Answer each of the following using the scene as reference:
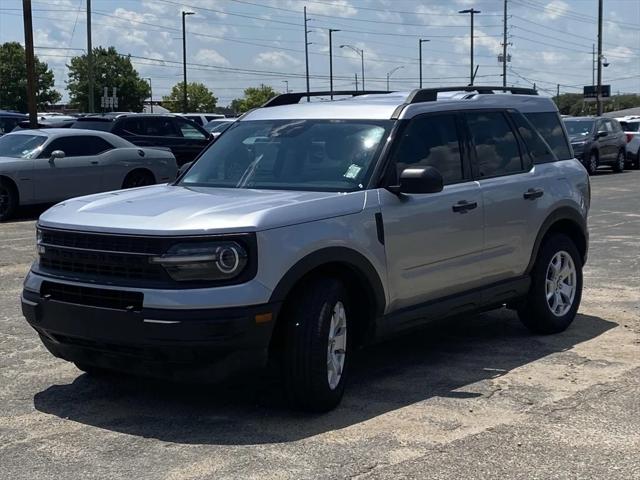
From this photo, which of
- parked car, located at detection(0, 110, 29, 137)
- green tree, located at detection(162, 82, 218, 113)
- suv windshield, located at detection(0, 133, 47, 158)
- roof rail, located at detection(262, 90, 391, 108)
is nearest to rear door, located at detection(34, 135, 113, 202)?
suv windshield, located at detection(0, 133, 47, 158)

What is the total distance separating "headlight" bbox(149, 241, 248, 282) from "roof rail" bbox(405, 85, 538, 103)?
2024 mm

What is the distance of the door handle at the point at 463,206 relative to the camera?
20.1 feet

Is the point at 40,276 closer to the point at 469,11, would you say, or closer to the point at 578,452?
the point at 578,452

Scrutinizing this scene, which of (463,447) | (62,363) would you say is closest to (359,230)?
(463,447)

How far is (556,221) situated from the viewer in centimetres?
715

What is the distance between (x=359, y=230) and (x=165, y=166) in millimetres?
12273

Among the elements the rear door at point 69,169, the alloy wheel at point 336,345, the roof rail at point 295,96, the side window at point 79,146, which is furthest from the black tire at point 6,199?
the alloy wheel at point 336,345

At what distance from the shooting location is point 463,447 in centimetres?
467

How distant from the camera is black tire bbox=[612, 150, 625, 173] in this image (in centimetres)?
2948

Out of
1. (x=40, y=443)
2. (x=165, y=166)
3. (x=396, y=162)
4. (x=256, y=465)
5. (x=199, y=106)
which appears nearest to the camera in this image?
(x=256, y=465)

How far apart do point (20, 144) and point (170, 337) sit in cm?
1184

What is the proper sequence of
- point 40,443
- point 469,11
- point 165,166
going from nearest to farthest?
1. point 40,443
2. point 165,166
3. point 469,11

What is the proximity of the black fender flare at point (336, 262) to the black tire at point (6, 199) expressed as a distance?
1077 centimetres

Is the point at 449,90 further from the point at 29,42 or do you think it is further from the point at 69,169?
the point at 29,42
